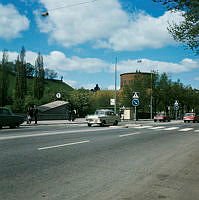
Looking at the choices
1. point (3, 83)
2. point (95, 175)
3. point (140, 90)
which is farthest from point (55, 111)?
point (3, 83)

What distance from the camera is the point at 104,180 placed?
5531mm

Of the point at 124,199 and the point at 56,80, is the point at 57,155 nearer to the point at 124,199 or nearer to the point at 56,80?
the point at 124,199

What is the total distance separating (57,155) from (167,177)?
3.61m

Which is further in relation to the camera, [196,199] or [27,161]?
[27,161]

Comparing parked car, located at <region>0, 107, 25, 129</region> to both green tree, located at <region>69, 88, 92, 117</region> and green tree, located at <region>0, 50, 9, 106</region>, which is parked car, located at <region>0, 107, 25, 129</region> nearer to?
green tree, located at <region>69, 88, 92, 117</region>

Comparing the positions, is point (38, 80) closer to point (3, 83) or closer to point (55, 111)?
point (3, 83)

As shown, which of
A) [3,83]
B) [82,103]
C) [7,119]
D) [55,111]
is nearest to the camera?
[7,119]

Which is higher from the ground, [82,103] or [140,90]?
[140,90]

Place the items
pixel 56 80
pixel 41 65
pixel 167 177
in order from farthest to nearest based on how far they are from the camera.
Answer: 1. pixel 56 80
2. pixel 41 65
3. pixel 167 177

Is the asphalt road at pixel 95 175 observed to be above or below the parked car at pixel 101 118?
below

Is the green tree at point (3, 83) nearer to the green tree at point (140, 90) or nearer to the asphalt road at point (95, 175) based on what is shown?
the green tree at point (140, 90)

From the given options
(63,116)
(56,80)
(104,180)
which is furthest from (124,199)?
(56,80)

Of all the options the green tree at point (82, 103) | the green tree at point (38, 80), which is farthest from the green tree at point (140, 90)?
the green tree at point (38, 80)

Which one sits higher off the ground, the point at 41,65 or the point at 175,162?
the point at 41,65
